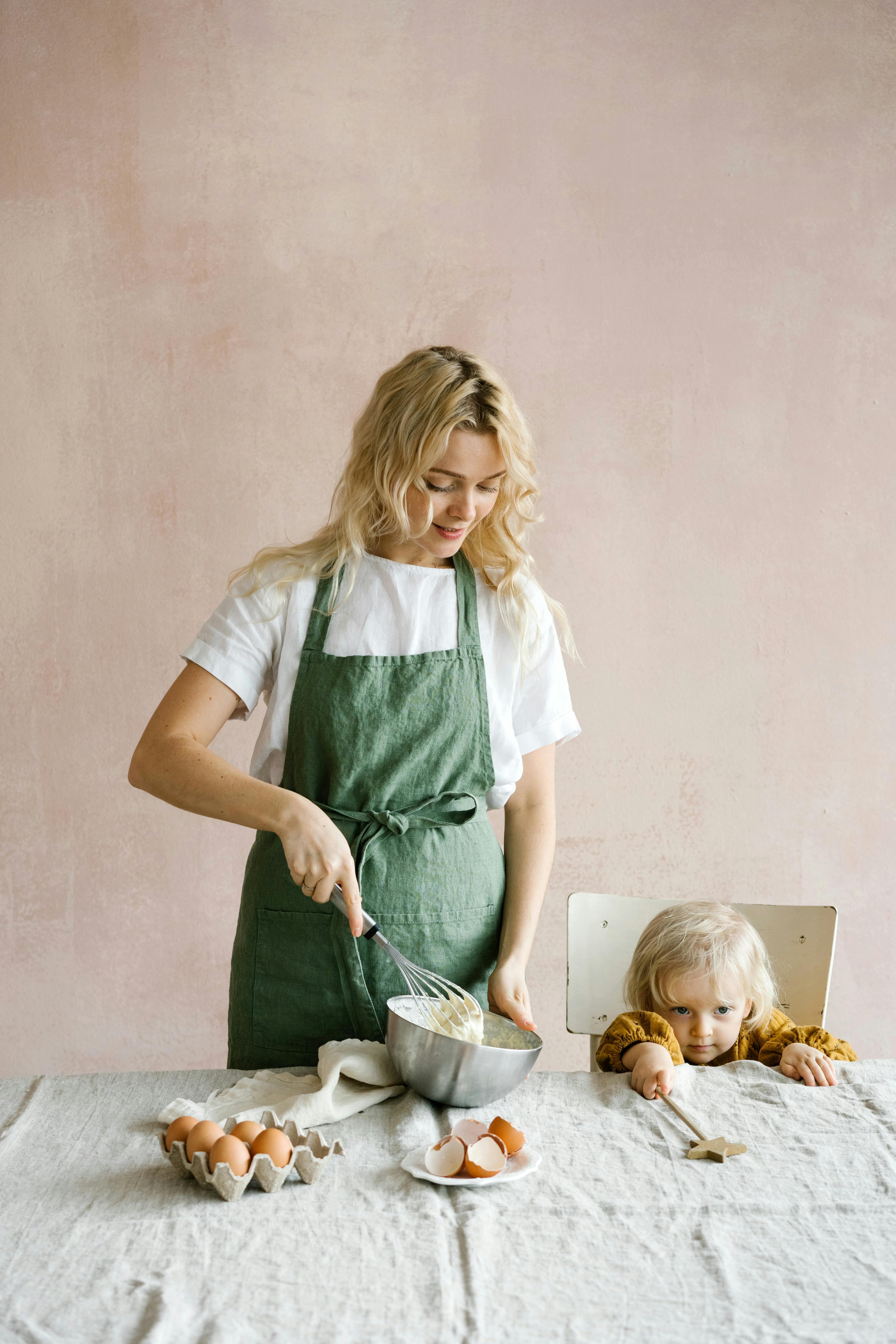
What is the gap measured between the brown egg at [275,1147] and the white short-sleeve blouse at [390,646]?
1.58 ft

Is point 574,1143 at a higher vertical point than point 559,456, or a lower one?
lower

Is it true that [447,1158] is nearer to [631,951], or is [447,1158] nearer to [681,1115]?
[681,1115]

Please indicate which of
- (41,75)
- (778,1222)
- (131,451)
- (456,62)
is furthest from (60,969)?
(456,62)

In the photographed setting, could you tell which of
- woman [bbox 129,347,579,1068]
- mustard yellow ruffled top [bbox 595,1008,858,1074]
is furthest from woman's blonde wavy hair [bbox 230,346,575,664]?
mustard yellow ruffled top [bbox 595,1008,858,1074]

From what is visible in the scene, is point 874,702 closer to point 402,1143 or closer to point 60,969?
point 402,1143

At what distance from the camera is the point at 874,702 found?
2.24 meters

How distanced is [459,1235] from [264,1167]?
17 cm

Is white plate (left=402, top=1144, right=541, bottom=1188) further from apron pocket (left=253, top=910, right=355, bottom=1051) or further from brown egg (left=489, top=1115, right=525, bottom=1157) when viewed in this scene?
apron pocket (left=253, top=910, right=355, bottom=1051)

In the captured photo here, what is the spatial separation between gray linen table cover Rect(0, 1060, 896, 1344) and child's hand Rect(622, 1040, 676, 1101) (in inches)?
0.8

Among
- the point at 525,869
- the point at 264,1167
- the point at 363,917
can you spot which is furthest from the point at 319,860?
the point at 525,869

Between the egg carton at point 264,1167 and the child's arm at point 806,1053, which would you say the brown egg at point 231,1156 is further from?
the child's arm at point 806,1053

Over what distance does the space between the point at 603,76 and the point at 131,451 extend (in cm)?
127

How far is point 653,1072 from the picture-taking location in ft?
3.65

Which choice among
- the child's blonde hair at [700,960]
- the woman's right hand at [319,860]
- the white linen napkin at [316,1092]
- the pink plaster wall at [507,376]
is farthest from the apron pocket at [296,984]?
the pink plaster wall at [507,376]
